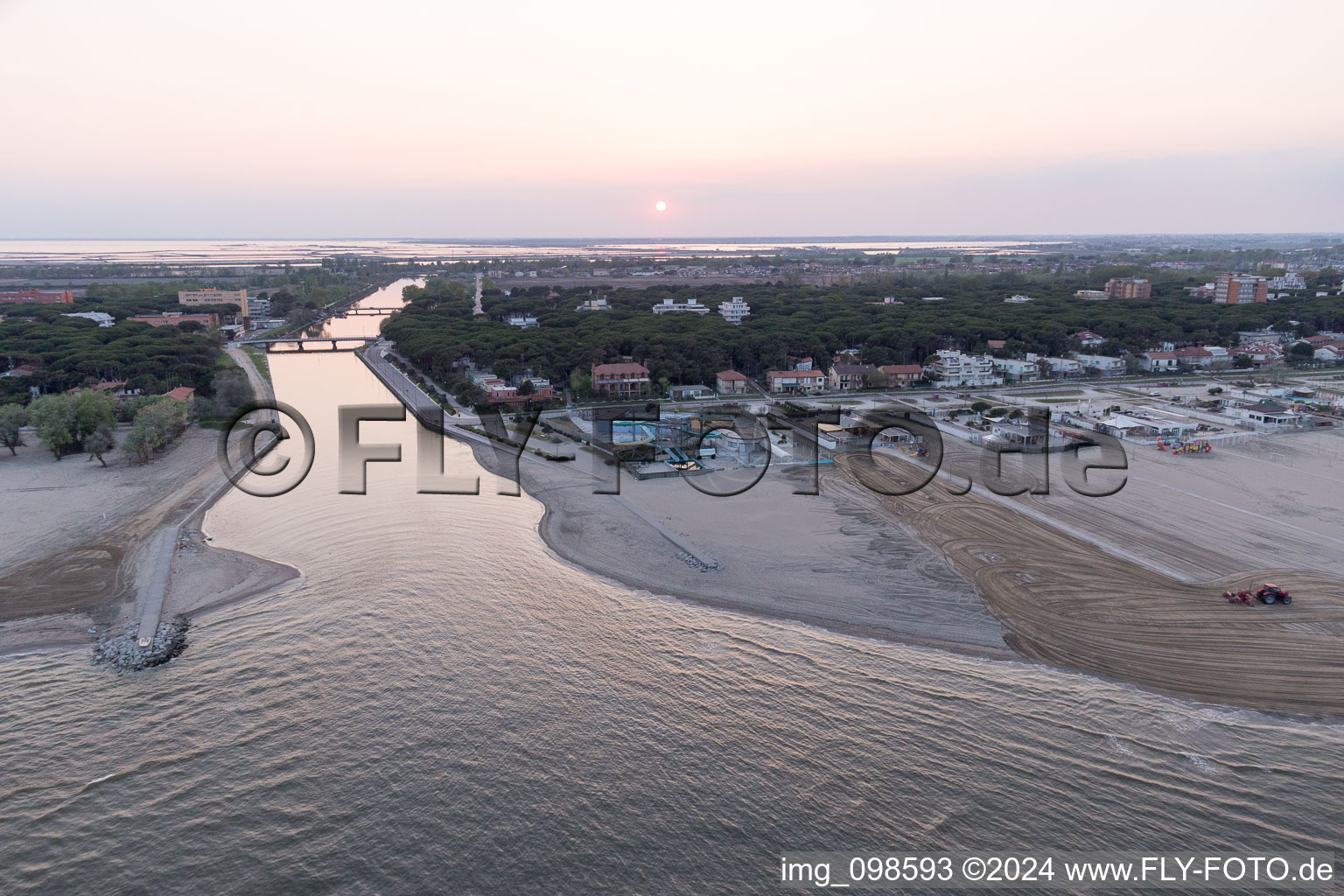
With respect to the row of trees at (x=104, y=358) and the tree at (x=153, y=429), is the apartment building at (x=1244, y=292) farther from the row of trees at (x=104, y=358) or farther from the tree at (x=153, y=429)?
the row of trees at (x=104, y=358)

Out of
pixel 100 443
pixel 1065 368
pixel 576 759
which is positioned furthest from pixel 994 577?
pixel 1065 368

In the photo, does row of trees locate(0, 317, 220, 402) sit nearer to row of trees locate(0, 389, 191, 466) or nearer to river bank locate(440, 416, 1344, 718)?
row of trees locate(0, 389, 191, 466)

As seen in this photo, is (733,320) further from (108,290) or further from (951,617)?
(108,290)

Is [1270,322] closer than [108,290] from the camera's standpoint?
Yes

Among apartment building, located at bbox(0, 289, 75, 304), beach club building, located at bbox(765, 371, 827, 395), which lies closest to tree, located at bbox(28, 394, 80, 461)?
beach club building, located at bbox(765, 371, 827, 395)

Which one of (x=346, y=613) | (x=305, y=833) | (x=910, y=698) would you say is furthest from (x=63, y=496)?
(x=910, y=698)

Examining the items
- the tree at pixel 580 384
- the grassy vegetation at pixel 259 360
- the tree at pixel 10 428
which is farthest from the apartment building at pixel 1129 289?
the tree at pixel 10 428
